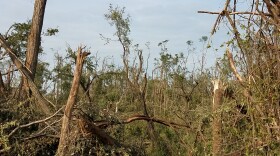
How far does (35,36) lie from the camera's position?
38.6 ft

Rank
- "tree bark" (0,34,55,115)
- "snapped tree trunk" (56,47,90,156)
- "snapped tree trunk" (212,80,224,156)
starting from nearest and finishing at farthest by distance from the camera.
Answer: "snapped tree trunk" (56,47,90,156) → "snapped tree trunk" (212,80,224,156) → "tree bark" (0,34,55,115)

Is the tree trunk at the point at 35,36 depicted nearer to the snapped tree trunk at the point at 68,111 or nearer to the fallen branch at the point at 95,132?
the fallen branch at the point at 95,132

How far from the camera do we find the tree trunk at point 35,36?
38.1 feet

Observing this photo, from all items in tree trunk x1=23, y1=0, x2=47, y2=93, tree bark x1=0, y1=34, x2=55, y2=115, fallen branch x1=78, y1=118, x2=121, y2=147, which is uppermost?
tree trunk x1=23, y1=0, x2=47, y2=93

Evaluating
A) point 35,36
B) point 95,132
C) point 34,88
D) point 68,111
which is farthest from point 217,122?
point 35,36

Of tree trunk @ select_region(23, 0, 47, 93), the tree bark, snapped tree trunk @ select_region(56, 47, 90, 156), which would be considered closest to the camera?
snapped tree trunk @ select_region(56, 47, 90, 156)

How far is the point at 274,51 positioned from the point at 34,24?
803cm

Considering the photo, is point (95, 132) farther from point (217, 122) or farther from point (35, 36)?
point (35, 36)

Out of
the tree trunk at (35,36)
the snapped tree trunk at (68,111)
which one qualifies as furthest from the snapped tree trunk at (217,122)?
the tree trunk at (35,36)

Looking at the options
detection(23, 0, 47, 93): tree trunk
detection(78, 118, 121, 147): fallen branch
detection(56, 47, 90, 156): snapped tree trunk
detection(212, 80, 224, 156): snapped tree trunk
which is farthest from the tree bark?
detection(23, 0, 47, 93): tree trunk

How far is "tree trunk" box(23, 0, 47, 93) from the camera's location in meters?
11.6

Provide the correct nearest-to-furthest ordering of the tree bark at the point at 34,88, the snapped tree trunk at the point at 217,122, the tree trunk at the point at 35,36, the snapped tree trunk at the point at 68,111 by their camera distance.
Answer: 1. the snapped tree trunk at the point at 68,111
2. the snapped tree trunk at the point at 217,122
3. the tree bark at the point at 34,88
4. the tree trunk at the point at 35,36

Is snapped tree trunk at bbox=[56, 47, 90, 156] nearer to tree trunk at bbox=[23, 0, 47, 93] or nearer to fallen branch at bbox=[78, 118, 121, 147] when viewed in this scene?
fallen branch at bbox=[78, 118, 121, 147]

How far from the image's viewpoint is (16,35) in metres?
17.0
